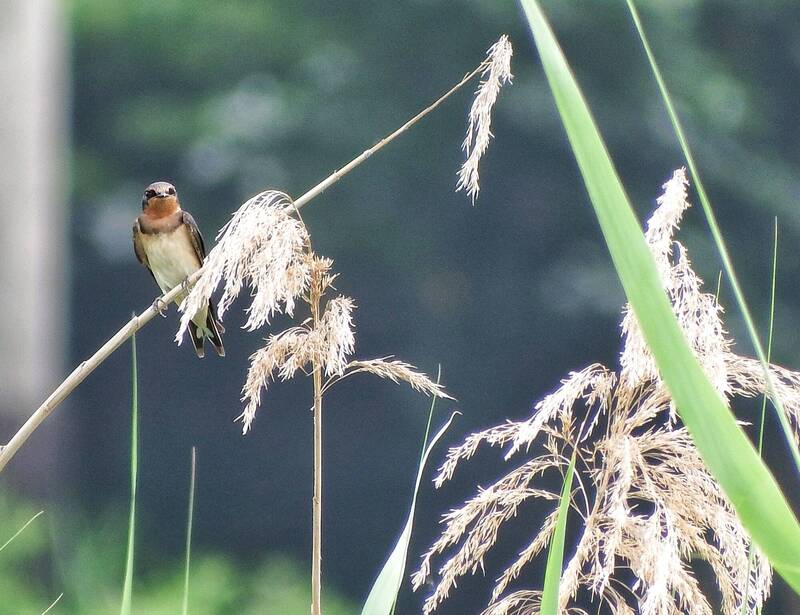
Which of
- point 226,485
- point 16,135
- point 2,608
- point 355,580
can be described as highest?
point 16,135

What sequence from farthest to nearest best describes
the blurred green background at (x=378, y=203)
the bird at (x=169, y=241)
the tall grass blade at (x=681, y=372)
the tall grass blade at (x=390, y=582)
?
the blurred green background at (x=378, y=203)
the bird at (x=169, y=241)
the tall grass blade at (x=390, y=582)
the tall grass blade at (x=681, y=372)

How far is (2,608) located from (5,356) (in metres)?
0.74

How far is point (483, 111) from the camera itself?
69 cm

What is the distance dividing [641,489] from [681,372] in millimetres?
211

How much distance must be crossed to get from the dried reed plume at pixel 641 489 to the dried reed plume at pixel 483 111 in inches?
5.0

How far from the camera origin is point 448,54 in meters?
4.43

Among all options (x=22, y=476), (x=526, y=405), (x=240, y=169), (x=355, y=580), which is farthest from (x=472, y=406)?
(x=22, y=476)

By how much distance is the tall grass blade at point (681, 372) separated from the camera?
477 millimetres

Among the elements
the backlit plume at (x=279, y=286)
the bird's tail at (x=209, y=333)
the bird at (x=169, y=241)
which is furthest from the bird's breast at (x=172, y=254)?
the backlit plume at (x=279, y=286)

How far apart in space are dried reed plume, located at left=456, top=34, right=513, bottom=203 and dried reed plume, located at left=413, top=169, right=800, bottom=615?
127 millimetres

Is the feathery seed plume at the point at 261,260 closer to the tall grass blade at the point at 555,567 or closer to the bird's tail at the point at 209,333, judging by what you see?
the tall grass blade at the point at 555,567

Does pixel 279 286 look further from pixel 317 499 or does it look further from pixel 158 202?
pixel 158 202

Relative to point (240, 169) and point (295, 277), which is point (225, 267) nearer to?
point (295, 277)

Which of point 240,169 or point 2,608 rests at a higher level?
point 240,169
